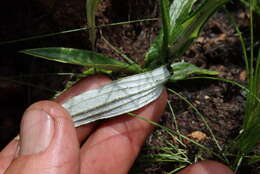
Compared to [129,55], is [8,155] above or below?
below

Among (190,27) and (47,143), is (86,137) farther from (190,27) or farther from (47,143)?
(190,27)

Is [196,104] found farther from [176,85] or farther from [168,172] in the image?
[168,172]

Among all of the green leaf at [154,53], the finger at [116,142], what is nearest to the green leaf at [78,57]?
the green leaf at [154,53]

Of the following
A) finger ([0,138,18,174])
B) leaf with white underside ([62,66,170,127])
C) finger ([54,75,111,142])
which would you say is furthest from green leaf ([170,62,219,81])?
finger ([0,138,18,174])

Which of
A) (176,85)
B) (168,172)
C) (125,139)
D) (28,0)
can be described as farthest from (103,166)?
(28,0)

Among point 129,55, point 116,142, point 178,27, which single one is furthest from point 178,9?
point 116,142

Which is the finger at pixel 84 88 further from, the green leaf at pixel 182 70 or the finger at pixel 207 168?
the finger at pixel 207 168
